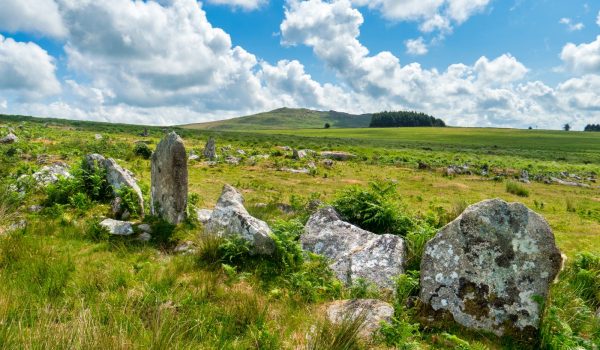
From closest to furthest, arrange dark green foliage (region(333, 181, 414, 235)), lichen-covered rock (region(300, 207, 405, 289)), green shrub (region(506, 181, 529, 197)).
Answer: lichen-covered rock (region(300, 207, 405, 289))
dark green foliage (region(333, 181, 414, 235))
green shrub (region(506, 181, 529, 197))

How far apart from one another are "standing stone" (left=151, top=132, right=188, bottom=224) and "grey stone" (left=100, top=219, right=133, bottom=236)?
106cm

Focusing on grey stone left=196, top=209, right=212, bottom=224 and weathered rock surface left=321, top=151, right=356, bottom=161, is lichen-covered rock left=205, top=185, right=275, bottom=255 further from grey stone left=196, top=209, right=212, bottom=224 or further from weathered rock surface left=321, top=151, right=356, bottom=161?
weathered rock surface left=321, top=151, right=356, bottom=161

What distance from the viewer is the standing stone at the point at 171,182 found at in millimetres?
10625

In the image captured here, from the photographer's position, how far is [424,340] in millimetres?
5770

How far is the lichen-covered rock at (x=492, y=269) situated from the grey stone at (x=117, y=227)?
286 inches

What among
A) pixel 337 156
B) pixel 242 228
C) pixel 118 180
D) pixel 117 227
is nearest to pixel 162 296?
pixel 242 228

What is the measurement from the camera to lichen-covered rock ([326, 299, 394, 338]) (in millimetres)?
5188

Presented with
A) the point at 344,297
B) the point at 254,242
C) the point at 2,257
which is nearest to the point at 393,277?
the point at 344,297

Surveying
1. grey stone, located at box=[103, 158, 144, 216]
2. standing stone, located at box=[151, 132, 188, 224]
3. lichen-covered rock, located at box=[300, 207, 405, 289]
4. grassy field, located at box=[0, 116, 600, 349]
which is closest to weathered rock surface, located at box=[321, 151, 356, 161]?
grassy field, located at box=[0, 116, 600, 349]

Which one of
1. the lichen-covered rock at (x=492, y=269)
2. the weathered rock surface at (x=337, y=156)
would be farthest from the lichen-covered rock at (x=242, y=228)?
the weathered rock surface at (x=337, y=156)

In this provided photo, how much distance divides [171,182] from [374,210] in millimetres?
5724

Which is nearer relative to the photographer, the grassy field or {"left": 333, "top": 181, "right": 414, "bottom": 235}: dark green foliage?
the grassy field

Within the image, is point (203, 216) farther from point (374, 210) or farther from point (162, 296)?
point (162, 296)

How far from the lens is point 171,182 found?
10.7m
